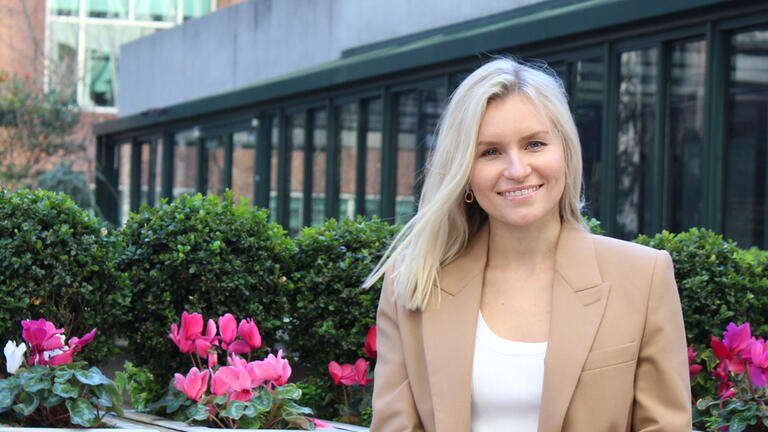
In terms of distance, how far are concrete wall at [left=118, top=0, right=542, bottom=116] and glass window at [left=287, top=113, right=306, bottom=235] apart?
2.77 ft

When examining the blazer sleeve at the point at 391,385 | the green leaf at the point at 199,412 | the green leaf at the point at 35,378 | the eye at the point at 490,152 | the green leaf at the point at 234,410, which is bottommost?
the green leaf at the point at 199,412

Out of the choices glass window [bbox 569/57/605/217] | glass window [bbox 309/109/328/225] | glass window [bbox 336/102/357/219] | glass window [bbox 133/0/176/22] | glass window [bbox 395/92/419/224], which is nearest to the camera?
glass window [bbox 569/57/605/217]

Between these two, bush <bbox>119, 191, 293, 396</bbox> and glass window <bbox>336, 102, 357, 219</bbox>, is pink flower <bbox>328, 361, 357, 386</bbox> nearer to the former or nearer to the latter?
bush <bbox>119, 191, 293, 396</bbox>

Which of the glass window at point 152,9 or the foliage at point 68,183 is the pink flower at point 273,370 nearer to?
the foliage at point 68,183

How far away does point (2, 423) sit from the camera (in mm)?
4484

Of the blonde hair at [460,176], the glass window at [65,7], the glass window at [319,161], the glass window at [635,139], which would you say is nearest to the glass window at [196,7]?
the glass window at [65,7]

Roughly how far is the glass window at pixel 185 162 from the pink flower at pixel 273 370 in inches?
471

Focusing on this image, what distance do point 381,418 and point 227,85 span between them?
43.3ft

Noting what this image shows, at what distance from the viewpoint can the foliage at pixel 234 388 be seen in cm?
456

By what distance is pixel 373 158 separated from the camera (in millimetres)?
11961

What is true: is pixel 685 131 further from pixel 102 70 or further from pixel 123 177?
pixel 102 70

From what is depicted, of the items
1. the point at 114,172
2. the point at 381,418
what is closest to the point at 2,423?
the point at 381,418

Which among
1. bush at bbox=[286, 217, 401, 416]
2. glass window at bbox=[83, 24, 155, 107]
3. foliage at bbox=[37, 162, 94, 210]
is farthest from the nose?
glass window at bbox=[83, 24, 155, 107]

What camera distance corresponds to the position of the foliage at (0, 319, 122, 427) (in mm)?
4414
